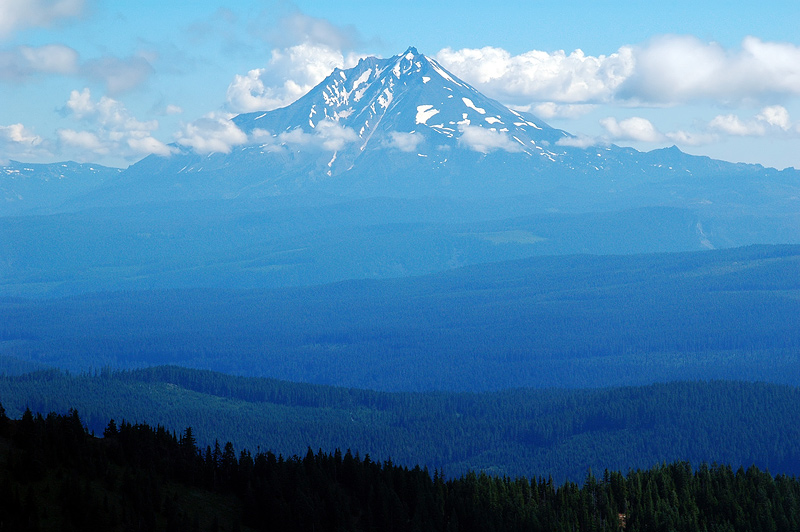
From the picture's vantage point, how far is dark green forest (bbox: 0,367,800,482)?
136m

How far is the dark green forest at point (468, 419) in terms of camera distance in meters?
136

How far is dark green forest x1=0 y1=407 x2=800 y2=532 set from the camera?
52.9 metres

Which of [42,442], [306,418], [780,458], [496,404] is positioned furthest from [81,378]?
[42,442]

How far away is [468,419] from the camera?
516 ft

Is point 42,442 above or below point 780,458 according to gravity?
above

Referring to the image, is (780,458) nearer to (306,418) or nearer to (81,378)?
(306,418)

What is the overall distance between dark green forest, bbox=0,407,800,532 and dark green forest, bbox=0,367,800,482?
42605mm

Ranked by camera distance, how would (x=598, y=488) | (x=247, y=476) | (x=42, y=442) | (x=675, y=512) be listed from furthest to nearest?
(x=598, y=488)
(x=675, y=512)
(x=247, y=476)
(x=42, y=442)

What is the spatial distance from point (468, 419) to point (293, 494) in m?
96.2

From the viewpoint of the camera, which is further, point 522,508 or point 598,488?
point 598,488

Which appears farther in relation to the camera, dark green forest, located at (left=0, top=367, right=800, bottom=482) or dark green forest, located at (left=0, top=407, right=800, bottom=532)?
dark green forest, located at (left=0, top=367, right=800, bottom=482)

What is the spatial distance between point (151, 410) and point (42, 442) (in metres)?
98.9

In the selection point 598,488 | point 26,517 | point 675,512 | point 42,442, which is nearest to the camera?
point 26,517

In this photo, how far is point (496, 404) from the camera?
169875mm
